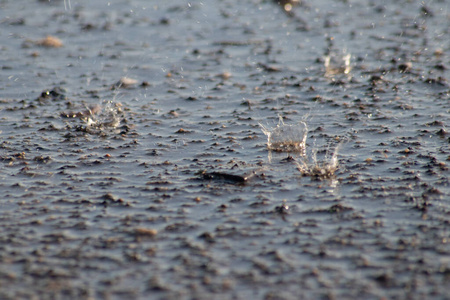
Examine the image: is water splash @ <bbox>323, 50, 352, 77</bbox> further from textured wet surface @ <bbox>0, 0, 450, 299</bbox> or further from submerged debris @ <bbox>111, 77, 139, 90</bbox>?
submerged debris @ <bbox>111, 77, 139, 90</bbox>

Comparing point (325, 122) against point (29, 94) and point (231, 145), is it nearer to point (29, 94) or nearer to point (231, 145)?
point (231, 145)

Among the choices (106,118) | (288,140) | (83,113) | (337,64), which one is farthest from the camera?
(337,64)

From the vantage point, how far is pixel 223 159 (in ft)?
22.2

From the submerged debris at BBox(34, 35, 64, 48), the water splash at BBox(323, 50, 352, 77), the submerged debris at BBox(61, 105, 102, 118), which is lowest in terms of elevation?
the submerged debris at BBox(61, 105, 102, 118)

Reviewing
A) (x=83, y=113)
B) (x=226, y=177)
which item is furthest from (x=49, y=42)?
(x=226, y=177)

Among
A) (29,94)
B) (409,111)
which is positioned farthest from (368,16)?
(29,94)

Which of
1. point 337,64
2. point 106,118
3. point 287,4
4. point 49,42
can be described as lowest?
point 106,118

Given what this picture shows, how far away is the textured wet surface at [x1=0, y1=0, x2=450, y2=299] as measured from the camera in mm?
4613

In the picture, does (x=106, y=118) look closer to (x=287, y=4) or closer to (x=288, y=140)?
(x=288, y=140)

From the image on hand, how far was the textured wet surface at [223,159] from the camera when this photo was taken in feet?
15.1

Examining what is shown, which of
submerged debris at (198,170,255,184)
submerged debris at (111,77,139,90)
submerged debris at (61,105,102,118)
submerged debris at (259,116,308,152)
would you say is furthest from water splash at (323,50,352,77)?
submerged debris at (198,170,255,184)

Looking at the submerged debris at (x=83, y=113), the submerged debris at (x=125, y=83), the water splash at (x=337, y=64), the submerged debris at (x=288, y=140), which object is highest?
the water splash at (x=337, y=64)

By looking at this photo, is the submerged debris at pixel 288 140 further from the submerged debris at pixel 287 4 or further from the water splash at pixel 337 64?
the submerged debris at pixel 287 4

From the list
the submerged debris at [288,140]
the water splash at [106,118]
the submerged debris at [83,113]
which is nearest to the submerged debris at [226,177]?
the submerged debris at [288,140]
